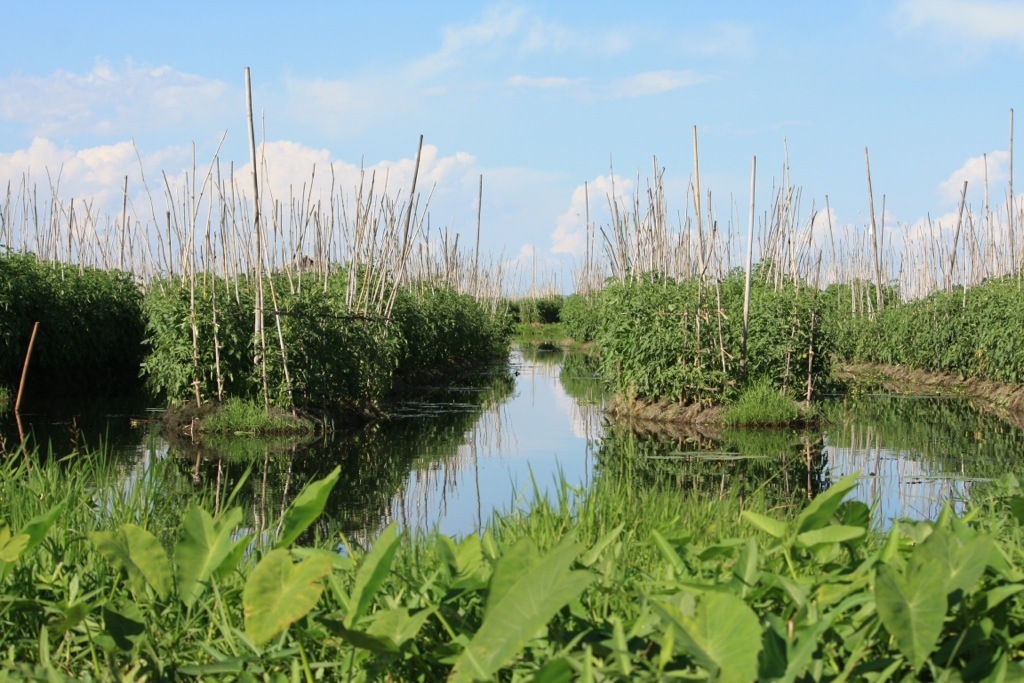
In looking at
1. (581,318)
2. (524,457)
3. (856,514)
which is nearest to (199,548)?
(856,514)

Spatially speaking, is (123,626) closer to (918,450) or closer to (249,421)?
(249,421)

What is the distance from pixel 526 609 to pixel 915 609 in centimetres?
76

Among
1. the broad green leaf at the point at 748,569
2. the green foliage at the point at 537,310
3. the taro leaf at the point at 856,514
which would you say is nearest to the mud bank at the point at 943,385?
the taro leaf at the point at 856,514

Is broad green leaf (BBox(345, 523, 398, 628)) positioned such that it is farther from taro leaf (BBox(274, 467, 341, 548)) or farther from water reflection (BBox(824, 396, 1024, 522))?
water reflection (BBox(824, 396, 1024, 522))

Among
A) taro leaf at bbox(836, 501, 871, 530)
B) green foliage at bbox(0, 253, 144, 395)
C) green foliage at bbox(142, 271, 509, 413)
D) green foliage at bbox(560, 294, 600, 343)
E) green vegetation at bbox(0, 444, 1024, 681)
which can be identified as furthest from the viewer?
green foliage at bbox(560, 294, 600, 343)

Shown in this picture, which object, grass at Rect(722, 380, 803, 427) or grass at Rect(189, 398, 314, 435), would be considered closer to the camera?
grass at Rect(189, 398, 314, 435)

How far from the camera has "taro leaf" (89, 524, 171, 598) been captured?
8.68 ft

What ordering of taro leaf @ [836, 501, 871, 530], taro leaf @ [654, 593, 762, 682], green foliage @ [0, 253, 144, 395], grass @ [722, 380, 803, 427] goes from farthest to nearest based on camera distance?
green foliage @ [0, 253, 144, 395] < grass @ [722, 380, 803, 427] < taro leaf @ [836, 501, 871, 530] < taro leaf @ [654, 593, 762, 682]

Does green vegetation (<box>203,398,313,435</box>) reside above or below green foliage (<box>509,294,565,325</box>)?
below

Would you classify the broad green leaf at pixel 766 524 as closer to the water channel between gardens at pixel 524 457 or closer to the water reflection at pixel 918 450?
the water channel between gardens at pixel 524 457

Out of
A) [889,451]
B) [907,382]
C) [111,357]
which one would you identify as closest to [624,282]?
[889,451]

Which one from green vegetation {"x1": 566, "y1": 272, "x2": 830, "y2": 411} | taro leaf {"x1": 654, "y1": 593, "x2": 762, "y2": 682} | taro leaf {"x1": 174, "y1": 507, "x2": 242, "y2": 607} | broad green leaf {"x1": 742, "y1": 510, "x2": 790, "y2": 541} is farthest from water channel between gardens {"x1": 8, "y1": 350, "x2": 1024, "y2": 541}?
taro leaf {"x1": 654, "y1": 593, "x2": 762, "y2": 682}

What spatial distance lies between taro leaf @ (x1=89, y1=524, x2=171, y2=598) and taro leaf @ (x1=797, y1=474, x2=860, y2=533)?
159cm

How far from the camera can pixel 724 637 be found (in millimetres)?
1928
